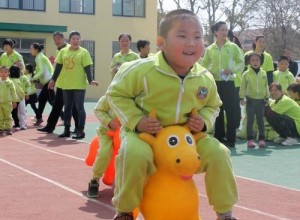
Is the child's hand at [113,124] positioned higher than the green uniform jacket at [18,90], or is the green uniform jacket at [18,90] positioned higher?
the child's hand at [113,124]

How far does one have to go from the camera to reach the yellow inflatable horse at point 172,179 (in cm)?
409

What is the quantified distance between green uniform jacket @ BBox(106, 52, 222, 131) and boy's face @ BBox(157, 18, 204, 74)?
0.41ft

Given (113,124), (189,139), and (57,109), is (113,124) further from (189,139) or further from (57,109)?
(57,109)

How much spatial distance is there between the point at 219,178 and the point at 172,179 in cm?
36

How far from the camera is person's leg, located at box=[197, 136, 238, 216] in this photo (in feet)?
14.1

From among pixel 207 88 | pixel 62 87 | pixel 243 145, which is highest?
pixel 207 88

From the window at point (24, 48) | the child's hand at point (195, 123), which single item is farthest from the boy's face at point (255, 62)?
the window at point (24, 48)

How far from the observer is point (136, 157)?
4.16 metres

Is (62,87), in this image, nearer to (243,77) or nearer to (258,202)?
(243,77)

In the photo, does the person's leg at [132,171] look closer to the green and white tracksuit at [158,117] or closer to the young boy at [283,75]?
the green and white tracksuit at [158,117]

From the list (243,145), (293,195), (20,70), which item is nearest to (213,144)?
(293,195)

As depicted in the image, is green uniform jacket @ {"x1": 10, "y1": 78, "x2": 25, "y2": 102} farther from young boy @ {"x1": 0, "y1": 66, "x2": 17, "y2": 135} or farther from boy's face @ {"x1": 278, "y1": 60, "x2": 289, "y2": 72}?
boy's face @ {"x1": 278, "y1": 60, "x2": 289, "y2": 72}

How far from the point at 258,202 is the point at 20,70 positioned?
968cm

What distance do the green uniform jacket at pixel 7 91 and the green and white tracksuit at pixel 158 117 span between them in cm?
968
